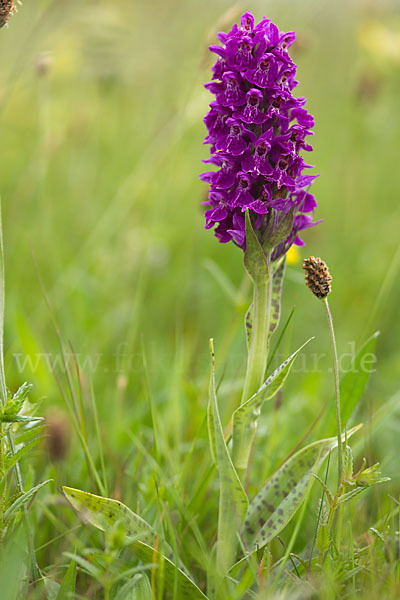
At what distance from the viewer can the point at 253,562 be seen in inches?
63.1

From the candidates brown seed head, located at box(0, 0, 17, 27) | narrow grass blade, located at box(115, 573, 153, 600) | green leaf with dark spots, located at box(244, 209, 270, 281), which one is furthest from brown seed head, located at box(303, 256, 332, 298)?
brown seed head, located at box(0, 0, 17, 27)

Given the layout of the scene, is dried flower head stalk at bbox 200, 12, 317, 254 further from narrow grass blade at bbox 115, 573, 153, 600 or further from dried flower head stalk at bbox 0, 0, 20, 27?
narrow grass blade at bbox 115, 573, 153, 600

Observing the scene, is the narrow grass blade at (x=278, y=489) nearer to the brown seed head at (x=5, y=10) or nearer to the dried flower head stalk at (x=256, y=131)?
the dried flower head stalk at (x=256, y=131)

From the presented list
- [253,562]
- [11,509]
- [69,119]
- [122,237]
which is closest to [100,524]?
[11,509]

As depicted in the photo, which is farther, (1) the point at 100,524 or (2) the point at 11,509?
(1) the point at 100,524

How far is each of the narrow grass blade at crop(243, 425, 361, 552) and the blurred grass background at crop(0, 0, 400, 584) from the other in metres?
0.36

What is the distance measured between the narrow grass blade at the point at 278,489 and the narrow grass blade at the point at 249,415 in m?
0.13

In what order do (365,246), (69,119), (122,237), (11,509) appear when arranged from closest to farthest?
(11,509), (122,237), (365,246), (69,119)

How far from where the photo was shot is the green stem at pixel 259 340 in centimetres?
181

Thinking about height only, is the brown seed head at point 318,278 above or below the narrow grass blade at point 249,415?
above

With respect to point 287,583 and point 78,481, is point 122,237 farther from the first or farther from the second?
point 287,583

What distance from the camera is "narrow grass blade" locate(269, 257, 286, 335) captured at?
1.96 metres

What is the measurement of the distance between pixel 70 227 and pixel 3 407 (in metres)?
4.05

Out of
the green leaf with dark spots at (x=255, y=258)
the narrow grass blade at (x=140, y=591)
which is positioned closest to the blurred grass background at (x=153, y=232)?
the narrow grass blade at (x=140, y=591)
